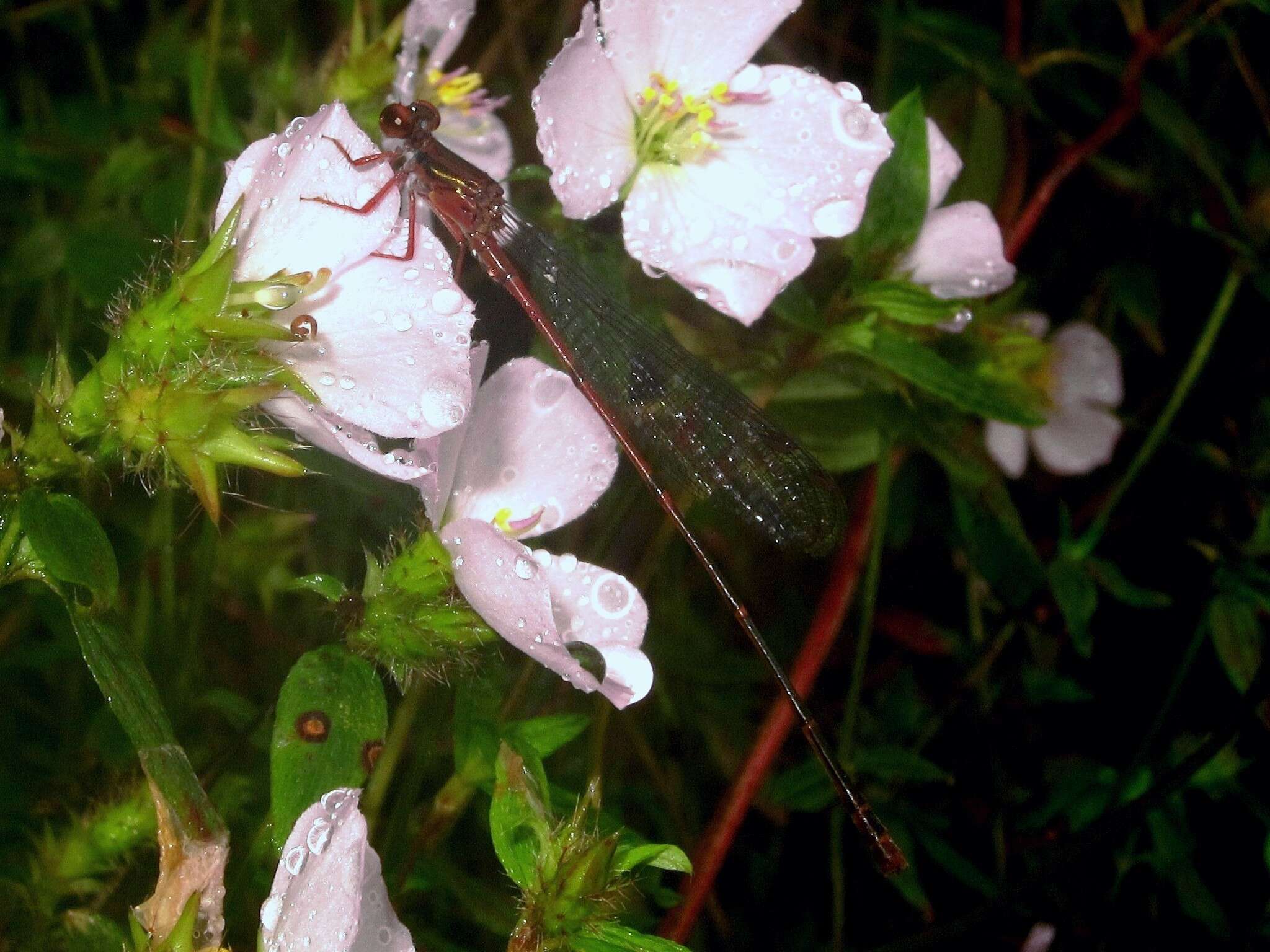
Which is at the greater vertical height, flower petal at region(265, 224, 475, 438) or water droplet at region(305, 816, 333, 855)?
flower petal at region(265, 224, 475, 438)

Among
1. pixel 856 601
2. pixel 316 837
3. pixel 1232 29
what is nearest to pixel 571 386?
pixel 316 837

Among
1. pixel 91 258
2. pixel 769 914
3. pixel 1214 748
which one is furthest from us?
pixel 769 914

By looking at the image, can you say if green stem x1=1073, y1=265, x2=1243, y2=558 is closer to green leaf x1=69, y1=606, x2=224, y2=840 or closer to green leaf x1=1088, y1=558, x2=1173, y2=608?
green leaf x1=1088, y1=558, x2=1173, y2=608

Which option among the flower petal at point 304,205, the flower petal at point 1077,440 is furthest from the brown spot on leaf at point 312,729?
the flower petal at point 1077,440

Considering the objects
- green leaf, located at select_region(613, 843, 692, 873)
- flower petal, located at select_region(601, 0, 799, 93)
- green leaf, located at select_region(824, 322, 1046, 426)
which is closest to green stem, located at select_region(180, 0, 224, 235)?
flower petal, located at select_region(601, 0, 799, 93)

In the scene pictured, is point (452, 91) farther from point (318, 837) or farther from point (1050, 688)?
point (1050, 688)

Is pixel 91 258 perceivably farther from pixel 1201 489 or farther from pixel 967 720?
pixel 1201 489

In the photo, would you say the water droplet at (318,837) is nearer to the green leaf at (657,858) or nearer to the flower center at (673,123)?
the green leaf at (657,858)
